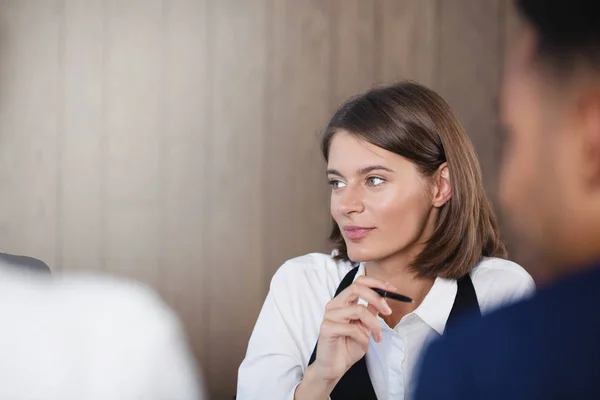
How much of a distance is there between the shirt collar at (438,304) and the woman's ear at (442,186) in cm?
14

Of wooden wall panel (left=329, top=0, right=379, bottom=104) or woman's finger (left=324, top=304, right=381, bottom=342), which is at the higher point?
wooden wall panel (left=329, top=0, right=379, bottom=104)

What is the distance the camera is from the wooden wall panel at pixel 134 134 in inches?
71.7

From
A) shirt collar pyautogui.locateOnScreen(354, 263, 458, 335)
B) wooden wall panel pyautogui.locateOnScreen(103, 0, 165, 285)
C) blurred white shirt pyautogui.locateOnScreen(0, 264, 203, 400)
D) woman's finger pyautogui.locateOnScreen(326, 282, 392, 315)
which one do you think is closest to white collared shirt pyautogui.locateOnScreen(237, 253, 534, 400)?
shirt collar pyautogui.locateOnScreen(354, 263, 458, 335)

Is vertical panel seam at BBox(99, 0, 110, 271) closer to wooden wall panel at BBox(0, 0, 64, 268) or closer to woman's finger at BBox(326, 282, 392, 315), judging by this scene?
wooden wall panel at BBox(0, 0, 64, 268)

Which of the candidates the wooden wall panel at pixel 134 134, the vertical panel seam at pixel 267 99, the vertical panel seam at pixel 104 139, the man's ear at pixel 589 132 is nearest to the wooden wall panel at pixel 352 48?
the vertical panel seam at pixel 267 99

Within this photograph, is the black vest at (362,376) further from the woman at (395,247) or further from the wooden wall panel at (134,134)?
the wooden wall panel at (134,134)

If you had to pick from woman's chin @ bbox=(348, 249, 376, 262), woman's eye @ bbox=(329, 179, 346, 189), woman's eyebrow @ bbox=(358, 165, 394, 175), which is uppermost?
woman's eyebrow @ bbox=(358, 165, 394, 175)

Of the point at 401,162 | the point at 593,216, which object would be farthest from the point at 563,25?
the point at 401,162

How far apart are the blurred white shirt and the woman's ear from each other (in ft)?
2.69

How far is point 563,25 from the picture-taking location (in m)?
0.45

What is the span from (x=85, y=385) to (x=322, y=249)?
717mm

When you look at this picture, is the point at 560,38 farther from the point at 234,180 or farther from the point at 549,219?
the point at 234,180

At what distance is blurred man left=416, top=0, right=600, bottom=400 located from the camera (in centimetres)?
33

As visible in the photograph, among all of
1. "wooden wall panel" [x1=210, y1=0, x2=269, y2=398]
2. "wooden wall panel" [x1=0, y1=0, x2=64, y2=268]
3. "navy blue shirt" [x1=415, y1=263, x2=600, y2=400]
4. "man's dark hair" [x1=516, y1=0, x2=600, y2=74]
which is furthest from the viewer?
"wooden wall panel" [x1=210, y1=0, x2=269, y2=398]
